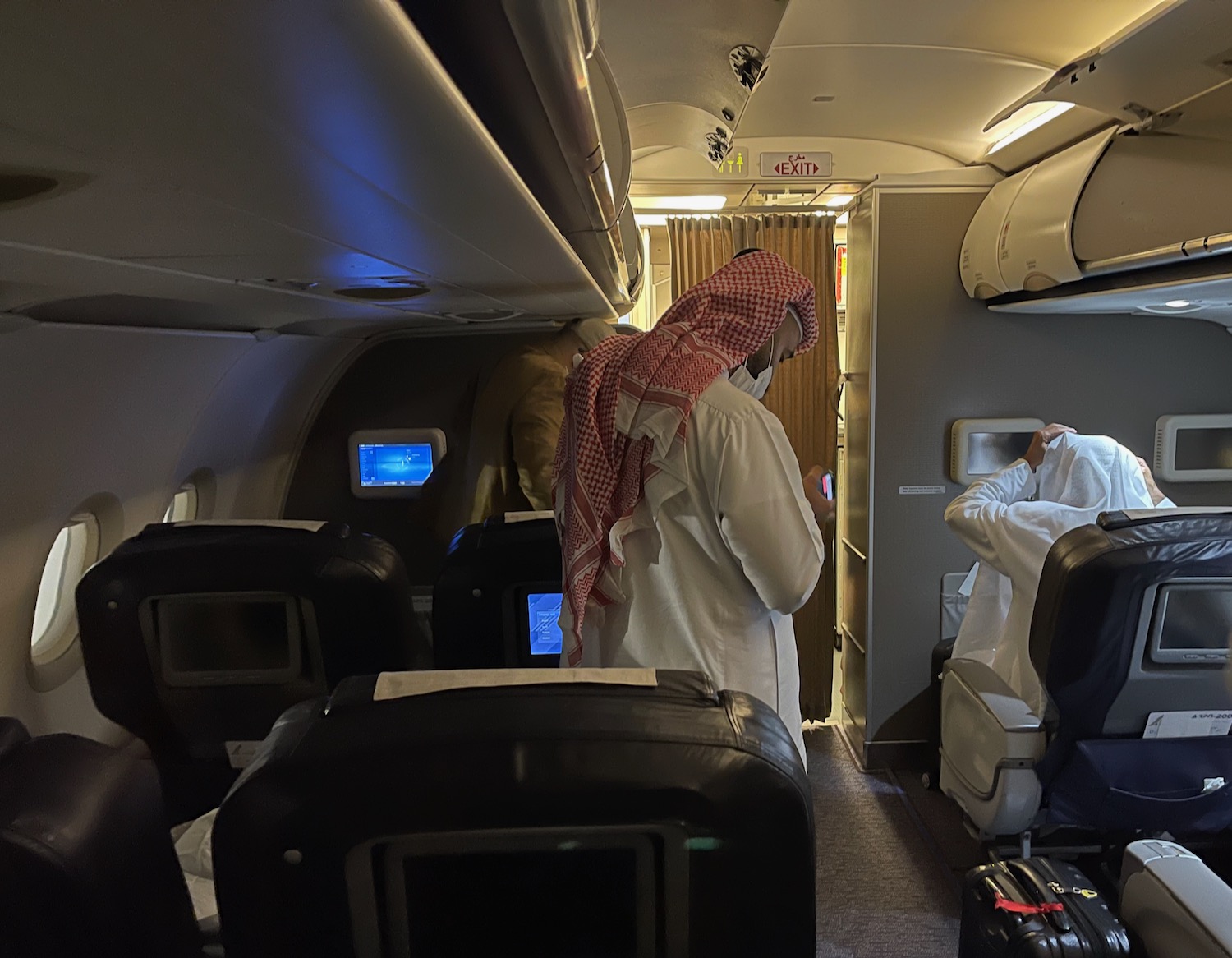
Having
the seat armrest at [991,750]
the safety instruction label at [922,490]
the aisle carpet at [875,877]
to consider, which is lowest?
the aisle carpet at [875,877]

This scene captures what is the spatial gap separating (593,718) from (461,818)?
15 cm

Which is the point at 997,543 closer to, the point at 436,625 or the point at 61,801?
the point at 436,625

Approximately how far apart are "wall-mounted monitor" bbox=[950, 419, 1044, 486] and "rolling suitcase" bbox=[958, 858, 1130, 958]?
2.13 m

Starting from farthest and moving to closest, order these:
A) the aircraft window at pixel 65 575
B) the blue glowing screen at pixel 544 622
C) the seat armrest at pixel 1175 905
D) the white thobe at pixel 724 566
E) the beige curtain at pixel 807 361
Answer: the beige curtain at pixel 807 361 < the aircraft window at pixel 65 575 < the blue glowing screen at pixel 544 622 < the white thobe at pixel 724 566 < the seat armrest at pixel 1175 905

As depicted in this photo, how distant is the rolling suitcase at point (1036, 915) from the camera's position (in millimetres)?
1291

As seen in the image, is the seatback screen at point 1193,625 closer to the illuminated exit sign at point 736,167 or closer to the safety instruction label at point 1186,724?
the safety instruction label at point 1186,724

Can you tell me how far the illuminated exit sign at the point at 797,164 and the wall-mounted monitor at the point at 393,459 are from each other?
194cm

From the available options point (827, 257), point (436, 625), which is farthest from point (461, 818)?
point (827, 257)

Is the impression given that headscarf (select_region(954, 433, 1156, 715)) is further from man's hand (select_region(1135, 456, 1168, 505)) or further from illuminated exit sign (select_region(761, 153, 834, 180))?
illuminated exit sign (select_region(761, 153, 834, 180))

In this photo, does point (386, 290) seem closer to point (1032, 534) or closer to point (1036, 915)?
point (1036, 915)

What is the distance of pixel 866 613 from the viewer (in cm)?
365

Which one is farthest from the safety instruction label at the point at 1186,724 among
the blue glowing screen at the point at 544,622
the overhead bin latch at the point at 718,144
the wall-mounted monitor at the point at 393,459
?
the wall-mounted monitor at the point at 393,459

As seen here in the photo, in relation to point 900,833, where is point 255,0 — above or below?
above

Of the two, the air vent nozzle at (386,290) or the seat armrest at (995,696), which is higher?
the air vent nozzle at (386,290)
